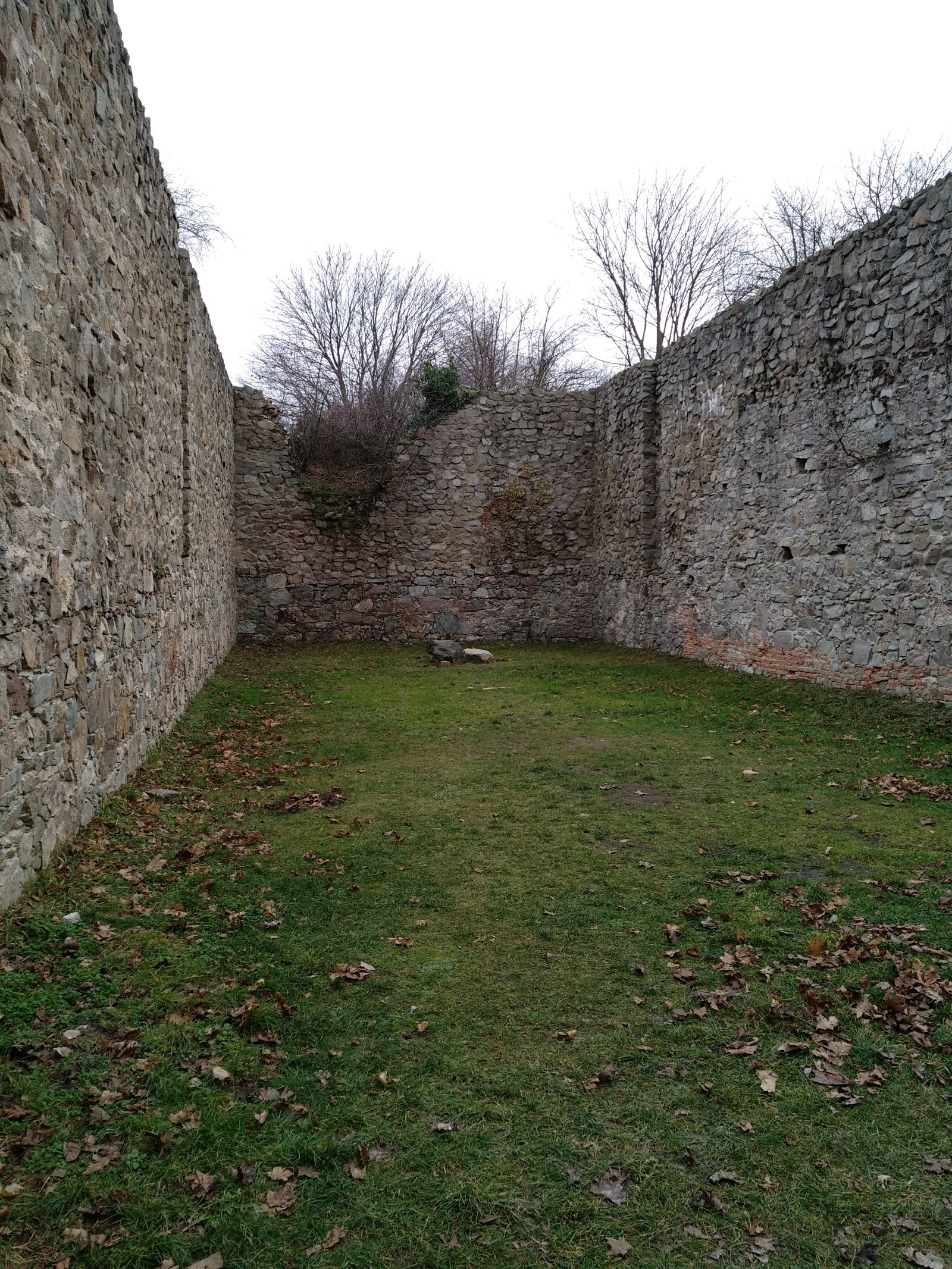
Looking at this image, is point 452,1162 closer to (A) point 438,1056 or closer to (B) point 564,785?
(A) point 438,1056

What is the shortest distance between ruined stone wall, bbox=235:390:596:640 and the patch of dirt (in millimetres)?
11048

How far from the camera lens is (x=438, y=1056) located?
294 centimetres

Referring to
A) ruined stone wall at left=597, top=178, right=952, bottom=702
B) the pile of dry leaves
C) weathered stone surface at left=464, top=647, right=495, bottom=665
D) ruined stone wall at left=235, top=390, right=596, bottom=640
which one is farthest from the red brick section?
ruined stone wall at left=235, top=390, right=596, bottom=640

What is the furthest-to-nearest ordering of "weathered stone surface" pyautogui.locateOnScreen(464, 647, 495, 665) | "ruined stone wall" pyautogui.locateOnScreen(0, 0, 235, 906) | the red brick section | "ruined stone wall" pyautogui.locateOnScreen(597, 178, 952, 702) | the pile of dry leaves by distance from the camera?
1. "weathered stone surface" pyautogui.locateOnScreen(464, 647, 495, 665)
2. the red brick section
3. "ruined stone wall" pyautogui.locateOnScreen(597, 178, 952, 702)
4. the pile of dry leaves
5. "ruined stone wall" pyautogui.locateOnScreen(0, 0, 235, 906)

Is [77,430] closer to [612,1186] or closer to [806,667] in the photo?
[612,1186]

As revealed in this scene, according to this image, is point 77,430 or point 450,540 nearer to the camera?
point 77,430

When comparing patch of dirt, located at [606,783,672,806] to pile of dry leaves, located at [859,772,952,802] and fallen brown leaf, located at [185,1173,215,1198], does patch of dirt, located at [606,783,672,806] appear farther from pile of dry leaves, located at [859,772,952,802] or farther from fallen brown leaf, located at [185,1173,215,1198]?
fallen brown leaf, located at [185,1173,215,1198]

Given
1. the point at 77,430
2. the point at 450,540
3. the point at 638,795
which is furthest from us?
the point at 450,540

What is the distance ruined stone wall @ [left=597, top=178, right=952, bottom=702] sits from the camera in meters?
8.44

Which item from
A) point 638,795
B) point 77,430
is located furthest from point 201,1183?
point 638,795

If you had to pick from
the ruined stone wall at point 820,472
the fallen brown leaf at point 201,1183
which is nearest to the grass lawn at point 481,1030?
the fallen brown leaf at point 201,1183

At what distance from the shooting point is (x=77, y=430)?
456 cm

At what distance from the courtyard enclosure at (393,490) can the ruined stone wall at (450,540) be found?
0.05m

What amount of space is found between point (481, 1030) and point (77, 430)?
147 inches
